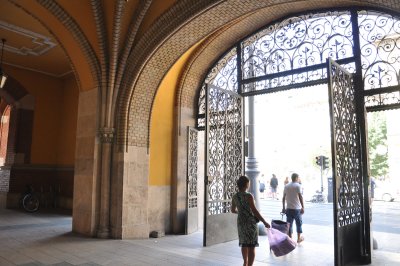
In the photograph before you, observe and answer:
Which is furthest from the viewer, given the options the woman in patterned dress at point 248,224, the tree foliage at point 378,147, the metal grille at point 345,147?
the tree foliage at point 378,147

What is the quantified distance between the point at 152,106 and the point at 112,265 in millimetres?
3536

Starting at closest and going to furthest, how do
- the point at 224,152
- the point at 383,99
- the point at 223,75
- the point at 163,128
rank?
1. the point at 383,99
2. the point at 224,152
3. the point at 163,128
4. the point at 223,75

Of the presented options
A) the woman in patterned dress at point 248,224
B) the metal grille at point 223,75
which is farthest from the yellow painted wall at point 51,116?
the woman in patterned dress at point 248,224

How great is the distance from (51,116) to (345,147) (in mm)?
9414

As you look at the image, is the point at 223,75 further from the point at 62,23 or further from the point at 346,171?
the point at 346,171

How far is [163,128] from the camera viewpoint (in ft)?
25.4

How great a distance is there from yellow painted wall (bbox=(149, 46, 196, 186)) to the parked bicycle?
4.72 meters

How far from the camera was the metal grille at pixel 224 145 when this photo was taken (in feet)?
22.8

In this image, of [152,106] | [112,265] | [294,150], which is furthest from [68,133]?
[294,150]

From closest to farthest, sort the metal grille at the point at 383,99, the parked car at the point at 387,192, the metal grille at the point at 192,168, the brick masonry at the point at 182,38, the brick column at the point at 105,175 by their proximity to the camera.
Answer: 1. the metal grille at the point at 383,99
2. the brick masonry at the point at 182,38
3. the brick column at the point at 105,175
4. the metal grille at the point at 192,168
5. the parked car at the point at 387,192

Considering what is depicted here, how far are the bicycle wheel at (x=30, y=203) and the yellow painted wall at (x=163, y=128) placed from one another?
4.72 meters

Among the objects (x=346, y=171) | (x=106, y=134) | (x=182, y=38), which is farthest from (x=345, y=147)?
(x=106, y=134)

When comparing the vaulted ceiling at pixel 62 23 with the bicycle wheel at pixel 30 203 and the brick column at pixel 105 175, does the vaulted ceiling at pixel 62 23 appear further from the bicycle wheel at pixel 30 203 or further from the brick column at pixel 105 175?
the bicycle wheel at pixel 30 203

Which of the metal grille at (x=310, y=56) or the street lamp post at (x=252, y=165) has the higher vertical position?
the metal grille at (x=310, y=56)
